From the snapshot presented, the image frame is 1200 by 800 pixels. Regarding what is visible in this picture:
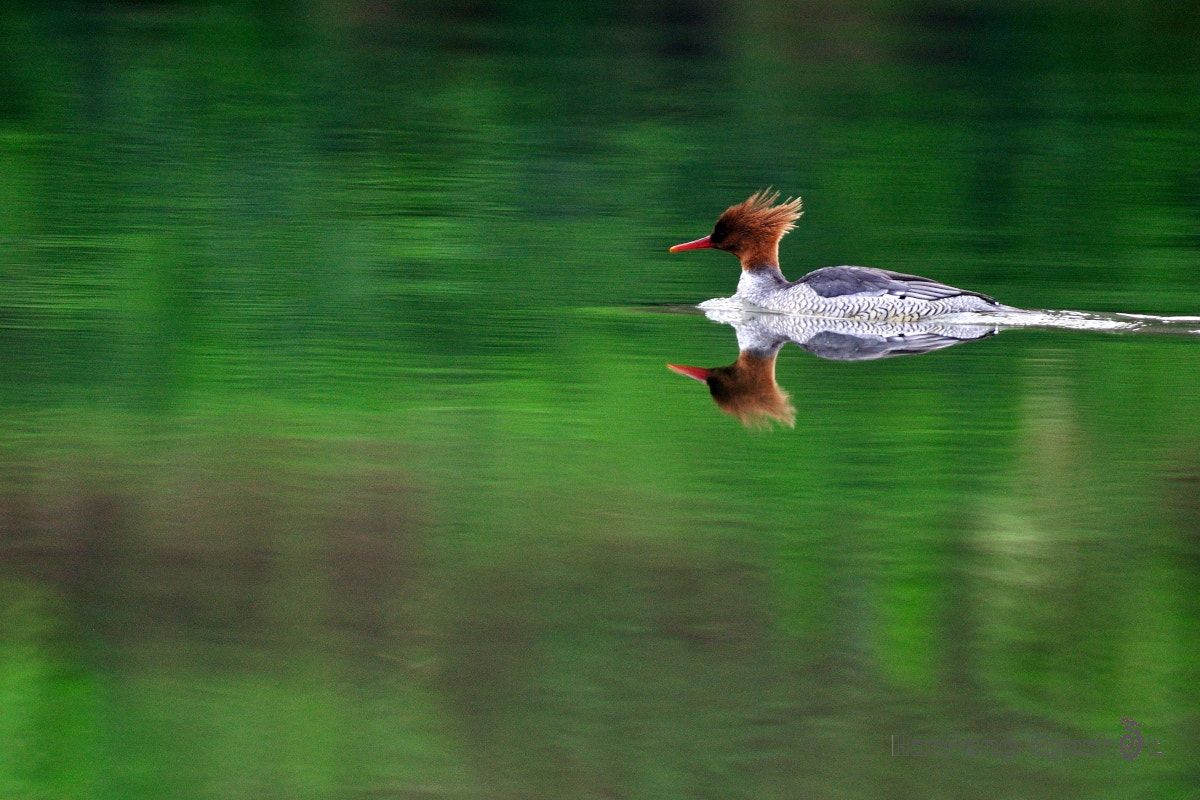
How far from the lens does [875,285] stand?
836 centimetres

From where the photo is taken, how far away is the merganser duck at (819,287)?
8266 mm

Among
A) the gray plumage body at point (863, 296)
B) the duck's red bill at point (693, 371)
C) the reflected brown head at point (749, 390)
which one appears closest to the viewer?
the reflected brown head at point (749, 390)

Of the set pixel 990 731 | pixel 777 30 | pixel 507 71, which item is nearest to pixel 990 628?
pixel 990 731

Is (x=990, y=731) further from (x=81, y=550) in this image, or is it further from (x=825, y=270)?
(x=825, y=270)

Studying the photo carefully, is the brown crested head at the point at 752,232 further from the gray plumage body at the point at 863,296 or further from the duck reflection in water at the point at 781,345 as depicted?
the duck reflection in water at the point at 781,345

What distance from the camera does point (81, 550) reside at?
16.8 feet

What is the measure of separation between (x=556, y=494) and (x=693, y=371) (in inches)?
70.5

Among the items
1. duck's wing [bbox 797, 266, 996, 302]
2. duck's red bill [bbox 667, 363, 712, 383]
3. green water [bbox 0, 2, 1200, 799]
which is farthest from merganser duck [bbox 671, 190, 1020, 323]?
duck's red bill [bbox 667, 363, 712, 383]

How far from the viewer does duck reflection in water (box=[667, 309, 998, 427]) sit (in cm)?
668

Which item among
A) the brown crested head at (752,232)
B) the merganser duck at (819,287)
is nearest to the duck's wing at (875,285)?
the merganser duck at (819,287)

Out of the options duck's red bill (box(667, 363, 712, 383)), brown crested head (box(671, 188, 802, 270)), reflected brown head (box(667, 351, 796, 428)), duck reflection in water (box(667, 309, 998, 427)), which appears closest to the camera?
reflected brown head (box(667, 351, 796, 428))

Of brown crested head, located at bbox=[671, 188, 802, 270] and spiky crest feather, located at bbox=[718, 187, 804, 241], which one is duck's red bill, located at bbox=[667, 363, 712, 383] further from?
spiky crest feather, located at bbox=[718, 187, 804, 241]

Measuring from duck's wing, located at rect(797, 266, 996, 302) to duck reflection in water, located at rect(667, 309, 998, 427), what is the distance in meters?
0.17

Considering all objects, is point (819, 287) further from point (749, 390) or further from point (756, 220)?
point (749, 390)
